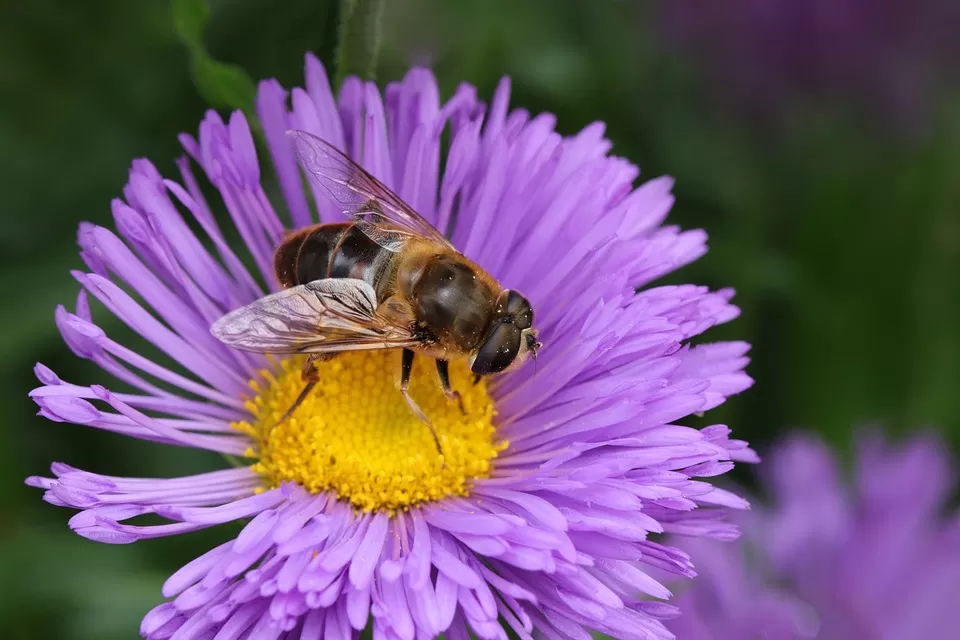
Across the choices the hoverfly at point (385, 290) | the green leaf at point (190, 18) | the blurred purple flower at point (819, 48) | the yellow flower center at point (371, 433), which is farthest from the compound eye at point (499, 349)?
the blurred purple flower at point (819, 48)

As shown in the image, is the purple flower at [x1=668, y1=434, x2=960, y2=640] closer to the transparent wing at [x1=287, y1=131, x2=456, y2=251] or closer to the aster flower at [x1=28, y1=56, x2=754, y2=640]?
the aster flower at [x1=28, y1=56, x2=754, y2=640]

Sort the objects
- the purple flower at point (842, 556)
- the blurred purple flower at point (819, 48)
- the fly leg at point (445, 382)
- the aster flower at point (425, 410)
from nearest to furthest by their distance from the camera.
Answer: the aster flower at point (425, 410), the fly leg at point (445, 382), the purple flower at point (842, 556), the blurred purple flower at point (819, 48)

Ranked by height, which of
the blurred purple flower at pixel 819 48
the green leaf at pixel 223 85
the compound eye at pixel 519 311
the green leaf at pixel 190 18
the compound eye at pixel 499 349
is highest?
the blurred purple flower at pixel 819 48

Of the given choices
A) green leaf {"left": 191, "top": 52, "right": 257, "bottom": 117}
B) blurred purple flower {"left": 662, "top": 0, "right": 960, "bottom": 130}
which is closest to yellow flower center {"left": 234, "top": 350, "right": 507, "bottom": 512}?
green leaf {"left": 191, "top": 52, "right": 257, "bottom": 117}

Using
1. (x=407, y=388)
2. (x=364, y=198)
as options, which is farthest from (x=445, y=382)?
(x=364, y=198)

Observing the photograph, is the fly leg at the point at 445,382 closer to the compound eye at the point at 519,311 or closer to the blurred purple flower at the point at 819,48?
the compound eye at the point at 519,311

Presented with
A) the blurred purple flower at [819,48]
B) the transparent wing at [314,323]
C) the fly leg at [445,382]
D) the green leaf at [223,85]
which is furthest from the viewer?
the blurred purple flower at [819,48]

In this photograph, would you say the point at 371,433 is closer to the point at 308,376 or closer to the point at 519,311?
the point at 308,376

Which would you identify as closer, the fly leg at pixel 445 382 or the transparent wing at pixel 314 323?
the transparent wing at pixel 314 323
